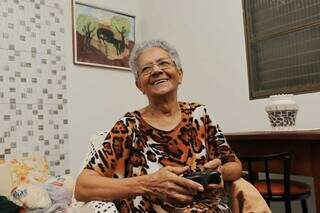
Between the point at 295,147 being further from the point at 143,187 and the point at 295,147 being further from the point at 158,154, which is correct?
the point at 143,187

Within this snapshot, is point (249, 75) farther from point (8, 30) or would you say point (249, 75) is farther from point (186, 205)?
point (8, 30)

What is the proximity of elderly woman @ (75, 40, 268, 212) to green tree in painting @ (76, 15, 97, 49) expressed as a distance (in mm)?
2006

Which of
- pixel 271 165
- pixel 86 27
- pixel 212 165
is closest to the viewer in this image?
pixel 212 165

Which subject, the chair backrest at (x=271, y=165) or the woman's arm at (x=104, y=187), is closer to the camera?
the woman's arm at (x=104, y=187)

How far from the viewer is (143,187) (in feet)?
3.65

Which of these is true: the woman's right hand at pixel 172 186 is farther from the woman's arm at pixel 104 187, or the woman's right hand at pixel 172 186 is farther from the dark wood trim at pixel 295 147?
the dark wood trim at pixel 295 147

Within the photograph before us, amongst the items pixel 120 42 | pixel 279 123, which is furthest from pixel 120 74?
pixel 279 123

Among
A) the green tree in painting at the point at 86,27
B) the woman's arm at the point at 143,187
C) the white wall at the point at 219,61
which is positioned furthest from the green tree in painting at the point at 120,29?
the woman's arm at the point at 143,187

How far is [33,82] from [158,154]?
2.00 m

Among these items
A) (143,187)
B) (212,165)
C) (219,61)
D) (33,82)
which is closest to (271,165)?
(212,165)

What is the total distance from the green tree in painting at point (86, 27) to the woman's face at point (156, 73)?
2054 millimetres

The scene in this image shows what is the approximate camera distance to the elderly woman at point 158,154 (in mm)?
1117

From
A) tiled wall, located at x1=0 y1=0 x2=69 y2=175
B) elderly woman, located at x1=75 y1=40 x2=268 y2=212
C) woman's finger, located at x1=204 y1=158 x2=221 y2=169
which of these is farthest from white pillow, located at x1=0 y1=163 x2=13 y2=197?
woman's finger, located at x1=204 y1=158 x2=221 y2=169

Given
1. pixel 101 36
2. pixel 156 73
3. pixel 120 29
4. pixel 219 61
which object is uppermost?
pixel 120 29
